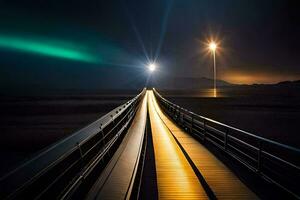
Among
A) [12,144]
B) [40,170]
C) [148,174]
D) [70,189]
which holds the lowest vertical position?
[12,144]

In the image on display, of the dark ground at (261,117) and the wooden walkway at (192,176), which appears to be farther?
the dark ground at (261,117)

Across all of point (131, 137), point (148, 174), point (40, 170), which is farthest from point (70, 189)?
point (131, 137)

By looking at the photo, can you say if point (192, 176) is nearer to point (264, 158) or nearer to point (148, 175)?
point (148, 175)

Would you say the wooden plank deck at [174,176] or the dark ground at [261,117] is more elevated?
the wooden plank deck at [174,176]

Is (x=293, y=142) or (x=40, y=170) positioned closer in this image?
(x=40, y=170)

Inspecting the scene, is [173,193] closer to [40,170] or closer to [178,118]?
[40,170]

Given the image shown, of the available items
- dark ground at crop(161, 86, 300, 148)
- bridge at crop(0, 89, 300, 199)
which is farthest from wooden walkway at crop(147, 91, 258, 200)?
dark ground at crop(161, 86, 300, 148)

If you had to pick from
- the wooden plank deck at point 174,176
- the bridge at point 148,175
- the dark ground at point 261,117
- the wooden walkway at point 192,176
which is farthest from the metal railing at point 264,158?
the dark ground at point 261,117

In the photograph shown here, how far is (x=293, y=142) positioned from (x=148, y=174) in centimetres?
1647

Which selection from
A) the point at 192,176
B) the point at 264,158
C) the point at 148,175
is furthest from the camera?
the point at 264,158

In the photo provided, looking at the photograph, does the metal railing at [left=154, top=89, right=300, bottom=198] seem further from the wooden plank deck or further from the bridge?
the wooden plank deck

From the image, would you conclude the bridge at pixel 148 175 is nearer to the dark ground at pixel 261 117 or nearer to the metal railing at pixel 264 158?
the metal railing at pixel 264 158

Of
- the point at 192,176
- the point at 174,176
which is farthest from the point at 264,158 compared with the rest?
the point at 174,176

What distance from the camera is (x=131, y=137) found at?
15.9m
